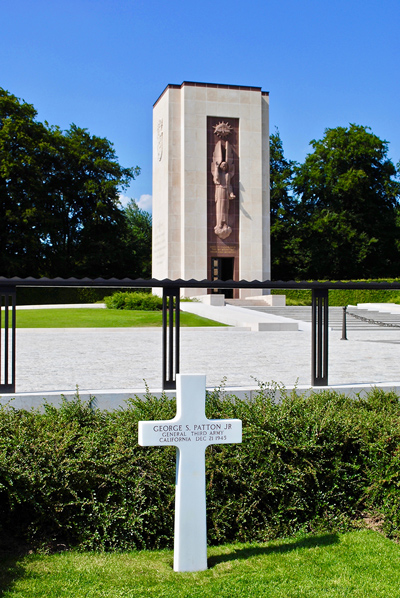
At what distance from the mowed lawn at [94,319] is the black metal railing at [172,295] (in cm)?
1232

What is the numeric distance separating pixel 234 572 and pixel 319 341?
12.8ft

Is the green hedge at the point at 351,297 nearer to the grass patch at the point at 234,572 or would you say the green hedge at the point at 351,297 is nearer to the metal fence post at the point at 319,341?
the metal fence post at the point at 319,341

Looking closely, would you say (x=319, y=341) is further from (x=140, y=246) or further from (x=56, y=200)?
(x=140, y=246)

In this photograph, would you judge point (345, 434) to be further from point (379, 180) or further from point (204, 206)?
point (379, 180)

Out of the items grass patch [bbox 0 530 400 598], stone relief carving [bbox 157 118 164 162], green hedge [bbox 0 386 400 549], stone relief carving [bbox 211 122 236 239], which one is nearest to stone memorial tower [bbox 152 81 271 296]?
stone relief carving [bbox 211 122 236 239]

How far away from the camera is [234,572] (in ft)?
11.9

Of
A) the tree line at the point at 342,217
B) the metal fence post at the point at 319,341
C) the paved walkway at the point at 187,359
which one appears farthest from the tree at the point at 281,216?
the metal fence post at the point at 319,341

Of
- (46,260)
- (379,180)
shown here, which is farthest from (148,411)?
(379,180)

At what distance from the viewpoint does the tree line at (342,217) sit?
42906mm

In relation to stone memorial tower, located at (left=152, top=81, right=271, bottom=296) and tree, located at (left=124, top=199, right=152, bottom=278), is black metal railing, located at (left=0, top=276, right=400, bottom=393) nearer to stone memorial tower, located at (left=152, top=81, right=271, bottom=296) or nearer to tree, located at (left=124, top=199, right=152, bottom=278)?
stone memorial tower, located at (left=152, top=81, right=271, bottom=296)

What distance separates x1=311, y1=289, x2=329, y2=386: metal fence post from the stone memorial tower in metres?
24.8

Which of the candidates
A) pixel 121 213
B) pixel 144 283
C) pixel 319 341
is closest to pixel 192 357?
pixel 319 341

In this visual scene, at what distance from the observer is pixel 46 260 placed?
40781 mm

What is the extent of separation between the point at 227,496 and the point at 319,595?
1189mm
